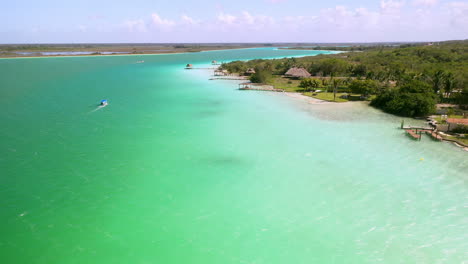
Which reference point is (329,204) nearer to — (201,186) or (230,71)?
(201,186)

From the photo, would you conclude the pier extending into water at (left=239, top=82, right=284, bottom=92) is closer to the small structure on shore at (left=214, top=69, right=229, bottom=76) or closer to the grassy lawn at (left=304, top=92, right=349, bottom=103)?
the grassy lawn at (left=304, top=92, right=349, bottom=103)

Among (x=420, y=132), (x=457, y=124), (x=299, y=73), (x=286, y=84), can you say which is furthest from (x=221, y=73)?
(x=457, y=124)

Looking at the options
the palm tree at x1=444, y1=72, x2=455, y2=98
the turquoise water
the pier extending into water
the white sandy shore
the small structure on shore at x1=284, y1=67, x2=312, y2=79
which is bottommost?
the turquoise water

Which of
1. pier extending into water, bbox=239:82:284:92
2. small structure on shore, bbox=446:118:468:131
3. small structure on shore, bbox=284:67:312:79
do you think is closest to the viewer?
small structure on shore, bbox=446:118:468:131

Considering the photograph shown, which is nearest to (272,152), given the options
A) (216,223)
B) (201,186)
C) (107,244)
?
(201,186)

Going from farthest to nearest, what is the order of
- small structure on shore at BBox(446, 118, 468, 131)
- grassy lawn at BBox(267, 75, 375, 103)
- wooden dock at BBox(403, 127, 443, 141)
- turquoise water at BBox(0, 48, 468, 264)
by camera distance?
grassy lawn at BBox(267, 75, 375, 103) → small structure on shore at BBox(446, 118, 468, 131) → wooden dock at BBox(403, 127, 443, 141) → turquoise water at BBox(0, 48, 468, 264)

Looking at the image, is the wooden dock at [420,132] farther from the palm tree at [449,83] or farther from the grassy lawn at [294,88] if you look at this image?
the grassy lawn at [294,88]

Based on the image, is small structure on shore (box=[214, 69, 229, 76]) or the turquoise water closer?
the turquoise water

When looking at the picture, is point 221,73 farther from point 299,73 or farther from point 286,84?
point 286,84

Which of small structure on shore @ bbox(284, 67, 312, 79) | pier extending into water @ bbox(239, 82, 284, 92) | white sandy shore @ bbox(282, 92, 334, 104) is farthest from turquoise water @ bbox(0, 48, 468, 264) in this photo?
small structure on shore @ bbox(284, 67, 312, 79)

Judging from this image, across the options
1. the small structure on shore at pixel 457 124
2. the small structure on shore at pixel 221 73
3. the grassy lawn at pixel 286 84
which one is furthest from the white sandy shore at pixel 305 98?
the small structure on shore at pixel 221 73
